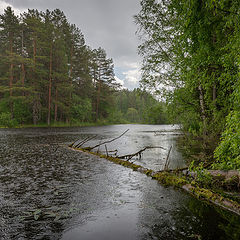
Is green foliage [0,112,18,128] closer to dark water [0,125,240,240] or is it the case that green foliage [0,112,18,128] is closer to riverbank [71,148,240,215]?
dark water [0,125,240,240]

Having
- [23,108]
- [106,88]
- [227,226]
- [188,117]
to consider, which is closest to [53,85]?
[23,108]

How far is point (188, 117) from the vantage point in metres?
15.1

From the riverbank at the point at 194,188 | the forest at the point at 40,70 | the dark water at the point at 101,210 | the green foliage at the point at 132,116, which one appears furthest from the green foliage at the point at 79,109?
the green foliage at the point at 132,116

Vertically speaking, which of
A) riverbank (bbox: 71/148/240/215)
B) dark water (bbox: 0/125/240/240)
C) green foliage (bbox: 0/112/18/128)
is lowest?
dark water (bbox: 0/125/240/240)

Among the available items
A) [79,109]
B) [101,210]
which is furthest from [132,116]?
[101,210]

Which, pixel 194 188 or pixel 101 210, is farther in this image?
pixel 194 188

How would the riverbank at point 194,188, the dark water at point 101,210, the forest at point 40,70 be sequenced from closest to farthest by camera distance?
the dark water at point 101,210 → the riverbank at point 194,188 → the forest at point 40,70

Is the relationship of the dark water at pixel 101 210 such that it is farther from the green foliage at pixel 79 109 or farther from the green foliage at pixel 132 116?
the green foliage at pixel 132 116

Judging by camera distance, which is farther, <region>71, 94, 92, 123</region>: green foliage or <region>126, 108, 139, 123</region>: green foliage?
<region>126, 108, 139, 123</region>: green foliage

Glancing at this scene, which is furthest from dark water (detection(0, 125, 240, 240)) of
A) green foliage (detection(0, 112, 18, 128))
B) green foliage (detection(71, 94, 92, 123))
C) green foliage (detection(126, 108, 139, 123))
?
green foliage (detection(126, 108, 139, 123))

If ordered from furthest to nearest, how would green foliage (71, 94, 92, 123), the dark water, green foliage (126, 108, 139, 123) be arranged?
green foliage (126, 108, 139, 123) → green foliage (71, 94, 92, 123) → the dark water

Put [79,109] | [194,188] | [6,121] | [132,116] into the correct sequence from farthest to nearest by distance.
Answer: [132,116] → [79,109] → [6,121] → [194,188]

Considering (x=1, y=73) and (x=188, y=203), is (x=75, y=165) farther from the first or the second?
(x=1, y=73)

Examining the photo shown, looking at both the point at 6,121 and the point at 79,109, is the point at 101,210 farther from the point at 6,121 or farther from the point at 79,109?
the point at 79,109
